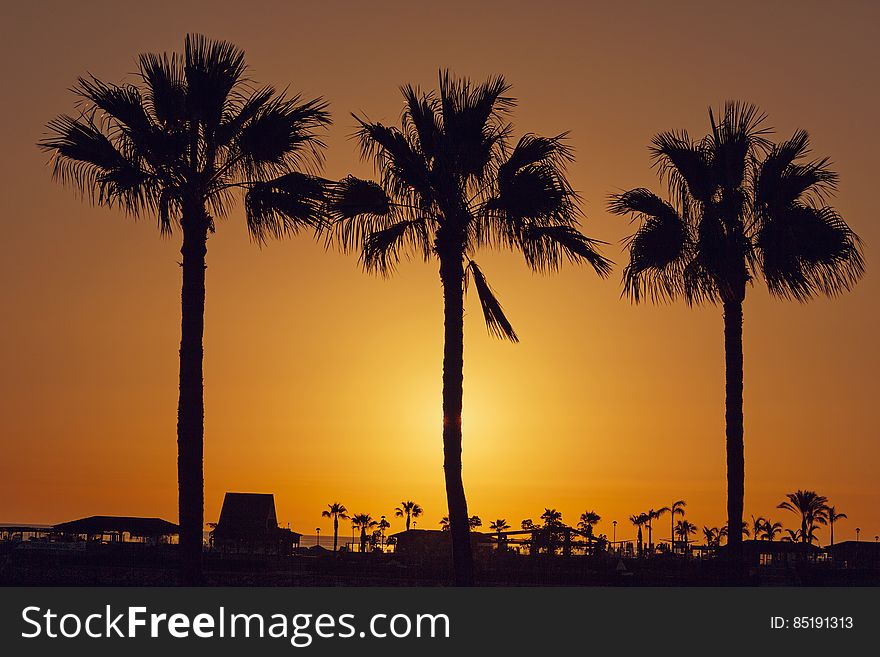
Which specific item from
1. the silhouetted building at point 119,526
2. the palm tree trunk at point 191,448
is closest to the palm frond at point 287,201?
the palm tree trunk at point 191,448

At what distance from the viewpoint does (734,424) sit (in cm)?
3153

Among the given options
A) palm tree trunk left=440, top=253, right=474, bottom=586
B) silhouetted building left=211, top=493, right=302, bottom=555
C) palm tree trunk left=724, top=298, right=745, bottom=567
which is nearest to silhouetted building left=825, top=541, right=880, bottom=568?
silhouetted building left=211, top=493, right=302, bottom=555

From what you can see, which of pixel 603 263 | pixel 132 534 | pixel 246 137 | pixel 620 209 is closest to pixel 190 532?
pixel 246 137

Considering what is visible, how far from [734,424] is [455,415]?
25.9ft

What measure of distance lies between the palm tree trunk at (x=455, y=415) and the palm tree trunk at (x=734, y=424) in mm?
7412

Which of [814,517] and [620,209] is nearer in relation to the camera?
[620,209]

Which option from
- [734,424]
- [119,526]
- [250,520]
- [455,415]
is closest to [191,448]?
[455,415]

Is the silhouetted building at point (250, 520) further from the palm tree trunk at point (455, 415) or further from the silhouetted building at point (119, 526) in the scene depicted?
the palm tree trunk at point (455, 415)
